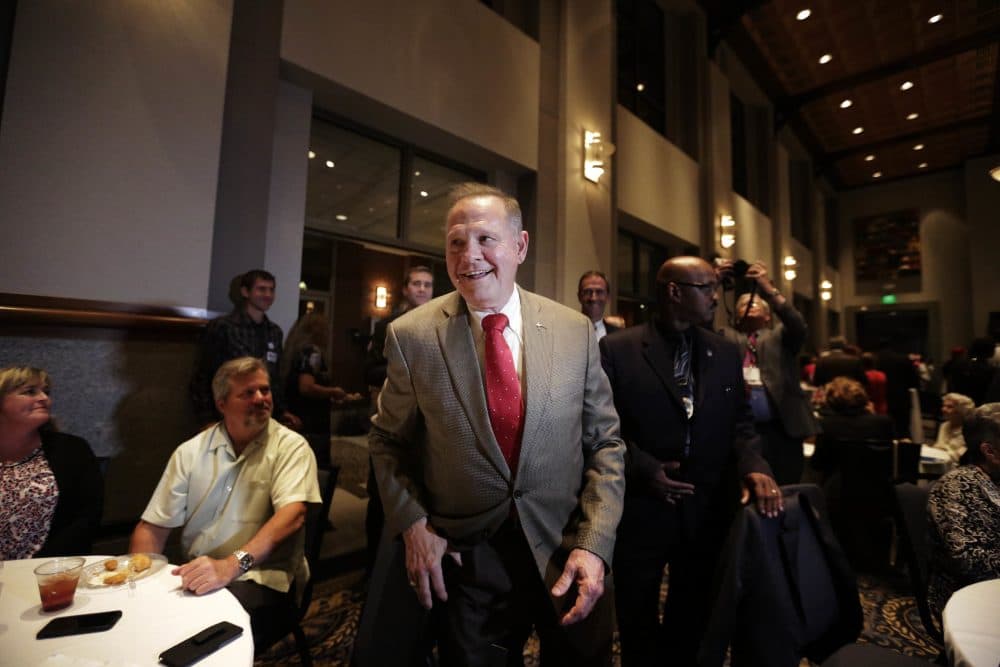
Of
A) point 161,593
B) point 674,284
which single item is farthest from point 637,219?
point 161,593

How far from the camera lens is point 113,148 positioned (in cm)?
217

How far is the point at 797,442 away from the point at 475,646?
8.36 feet

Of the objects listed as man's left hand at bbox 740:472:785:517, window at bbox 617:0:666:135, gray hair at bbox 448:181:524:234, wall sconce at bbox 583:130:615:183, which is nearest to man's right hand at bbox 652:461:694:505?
man's left hand at bbox 740:472:785:517

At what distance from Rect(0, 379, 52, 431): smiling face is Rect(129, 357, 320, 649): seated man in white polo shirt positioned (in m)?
0.50

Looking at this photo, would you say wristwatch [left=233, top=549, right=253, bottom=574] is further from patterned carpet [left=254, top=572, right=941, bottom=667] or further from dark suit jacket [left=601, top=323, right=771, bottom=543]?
dark suit jacket [left=601, top=323, right=771, bottom=543]

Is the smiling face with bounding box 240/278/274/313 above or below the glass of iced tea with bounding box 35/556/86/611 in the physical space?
above

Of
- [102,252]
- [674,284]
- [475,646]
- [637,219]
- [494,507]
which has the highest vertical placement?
[637,219]

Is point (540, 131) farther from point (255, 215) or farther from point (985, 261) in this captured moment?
point (985, 261)

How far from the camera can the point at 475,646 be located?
43.2 inches

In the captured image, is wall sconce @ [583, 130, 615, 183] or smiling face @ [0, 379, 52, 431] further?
wall sconce @ [583, 130, 615, 183]

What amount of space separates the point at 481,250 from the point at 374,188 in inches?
118

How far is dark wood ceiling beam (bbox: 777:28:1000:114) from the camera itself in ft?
23.2

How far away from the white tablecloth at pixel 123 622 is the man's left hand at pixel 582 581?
2.21ft

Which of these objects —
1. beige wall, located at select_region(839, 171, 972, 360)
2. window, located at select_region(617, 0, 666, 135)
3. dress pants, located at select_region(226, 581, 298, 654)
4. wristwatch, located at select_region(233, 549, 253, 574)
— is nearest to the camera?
wristwatch, located at select_region(233, 549, 253, 574)
